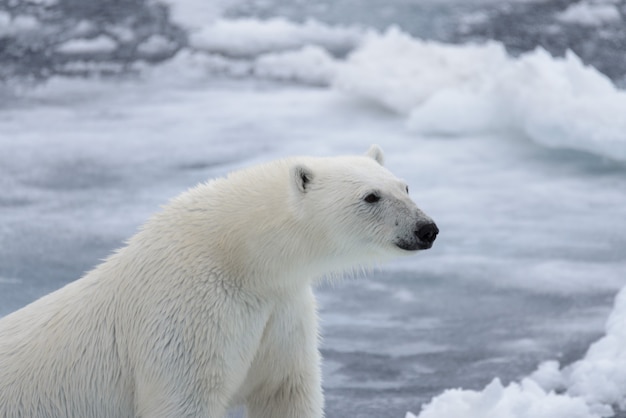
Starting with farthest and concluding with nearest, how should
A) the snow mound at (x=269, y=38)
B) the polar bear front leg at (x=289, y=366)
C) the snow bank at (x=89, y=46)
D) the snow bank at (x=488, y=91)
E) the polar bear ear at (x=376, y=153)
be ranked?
1. the snow mound at (x=269, y=38)
2. the snow bank at (x=89, y=46)
3. the snow bank at (x=488, y=91)
4. the polar bear ear at (x=376, y=153)
5. the polar bear front leg at (x=289, y=366)

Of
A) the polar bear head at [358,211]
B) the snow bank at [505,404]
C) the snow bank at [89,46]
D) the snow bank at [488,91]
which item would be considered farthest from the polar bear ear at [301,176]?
the snow bank at [89,46]

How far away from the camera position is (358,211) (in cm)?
332

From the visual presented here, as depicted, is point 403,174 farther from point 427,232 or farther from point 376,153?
point 427,232

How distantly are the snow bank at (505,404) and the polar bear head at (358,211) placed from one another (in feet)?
4.94

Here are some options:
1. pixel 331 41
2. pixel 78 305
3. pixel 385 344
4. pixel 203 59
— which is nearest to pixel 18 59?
pixel 203 59

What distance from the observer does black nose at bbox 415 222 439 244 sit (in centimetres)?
322

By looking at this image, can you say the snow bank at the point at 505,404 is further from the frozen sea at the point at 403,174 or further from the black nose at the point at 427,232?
the black nose at the point at 427,232

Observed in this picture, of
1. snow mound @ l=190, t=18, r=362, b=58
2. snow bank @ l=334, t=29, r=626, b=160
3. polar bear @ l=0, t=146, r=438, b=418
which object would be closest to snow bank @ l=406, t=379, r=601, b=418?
polar bear @ l=0, t=146, r=438, b=418

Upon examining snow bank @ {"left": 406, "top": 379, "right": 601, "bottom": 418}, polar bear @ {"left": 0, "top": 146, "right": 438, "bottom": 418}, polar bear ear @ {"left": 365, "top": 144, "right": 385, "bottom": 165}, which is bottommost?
snow bank @ {"left": 406, "top": 379, "right": 601, "bottom": 418}

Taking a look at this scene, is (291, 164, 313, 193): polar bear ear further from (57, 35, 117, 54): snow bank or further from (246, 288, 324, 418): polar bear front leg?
(57, 35, 117, 54): snow bank

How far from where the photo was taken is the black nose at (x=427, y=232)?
3.22 m

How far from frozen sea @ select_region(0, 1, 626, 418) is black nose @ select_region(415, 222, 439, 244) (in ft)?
5.30

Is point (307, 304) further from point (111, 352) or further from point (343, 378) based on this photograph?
point (343, 378)

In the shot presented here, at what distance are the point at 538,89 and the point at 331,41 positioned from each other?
7.47ft
